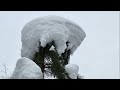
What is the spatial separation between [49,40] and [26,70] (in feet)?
6.53

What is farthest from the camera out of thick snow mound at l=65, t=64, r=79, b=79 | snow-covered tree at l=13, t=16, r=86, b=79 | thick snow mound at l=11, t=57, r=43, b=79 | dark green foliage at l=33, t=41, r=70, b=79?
snow-covered tree at l=13, t=16, r=86, b=79

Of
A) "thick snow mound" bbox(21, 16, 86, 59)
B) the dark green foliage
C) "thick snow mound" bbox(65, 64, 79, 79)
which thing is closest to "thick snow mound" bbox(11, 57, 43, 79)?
"thick snow mound" bbox(65, 64, 79, 79)

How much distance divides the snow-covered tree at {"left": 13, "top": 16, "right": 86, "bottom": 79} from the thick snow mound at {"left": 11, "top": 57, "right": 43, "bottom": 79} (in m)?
1.50

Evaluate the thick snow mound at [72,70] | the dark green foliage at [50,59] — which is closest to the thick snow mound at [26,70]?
the thick snow mound at [72,70]

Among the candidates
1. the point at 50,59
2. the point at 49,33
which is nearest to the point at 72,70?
the point at 50,59

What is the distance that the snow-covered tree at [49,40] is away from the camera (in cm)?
600

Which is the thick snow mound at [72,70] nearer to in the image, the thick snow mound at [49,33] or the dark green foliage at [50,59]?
the dark green foliage at [50,59]

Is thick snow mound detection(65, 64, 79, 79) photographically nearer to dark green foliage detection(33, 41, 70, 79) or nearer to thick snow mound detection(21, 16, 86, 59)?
dark green foliage detection(33, 41, 70, 79)

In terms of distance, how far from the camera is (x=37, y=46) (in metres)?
6.20

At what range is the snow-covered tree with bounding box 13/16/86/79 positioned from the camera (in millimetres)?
5996

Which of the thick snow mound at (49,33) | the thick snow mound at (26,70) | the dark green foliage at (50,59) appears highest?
the thick snow mound at (49,33)

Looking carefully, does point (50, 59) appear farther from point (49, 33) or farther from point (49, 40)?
point (49, 33)

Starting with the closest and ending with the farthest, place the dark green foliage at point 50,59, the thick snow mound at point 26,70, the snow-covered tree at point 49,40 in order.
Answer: the thick snow mound at point 26,70 < the dark green foliage at point 50,59 < the snow-covered tree at point 49,40

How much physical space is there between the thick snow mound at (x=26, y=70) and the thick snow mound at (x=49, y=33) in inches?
68.0
